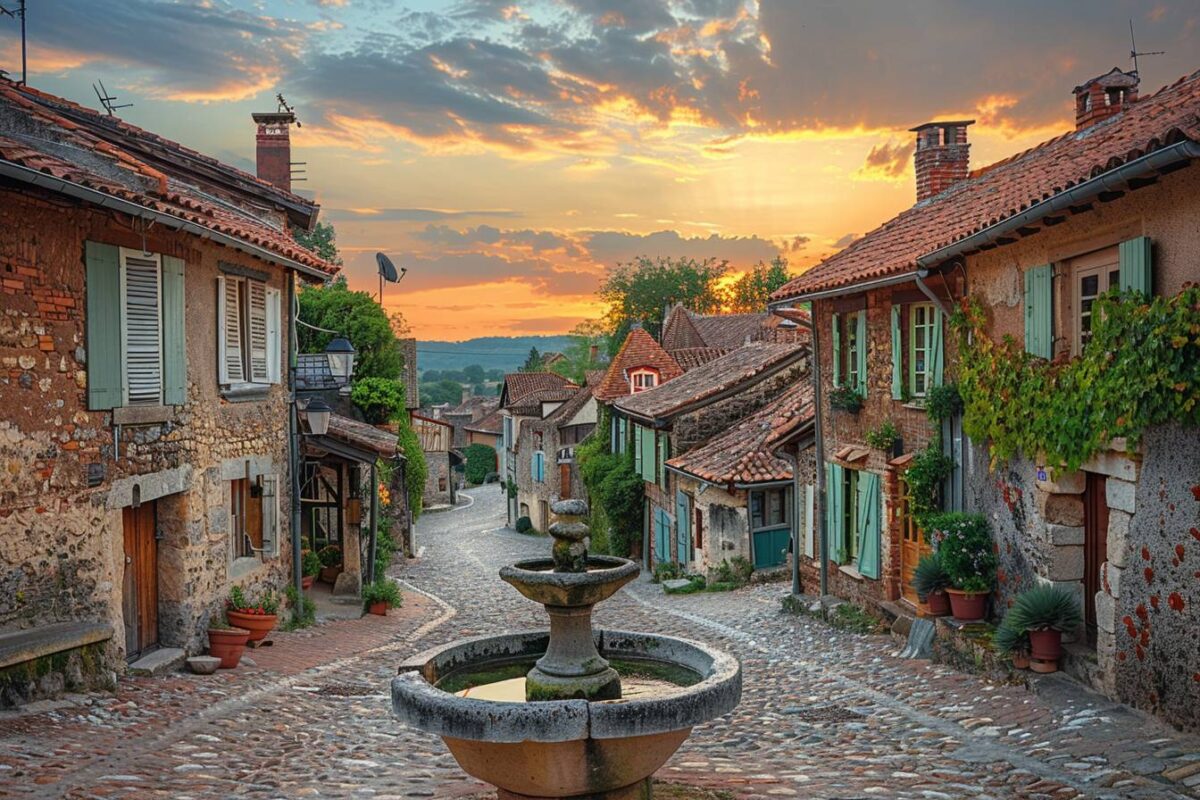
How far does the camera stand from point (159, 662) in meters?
10.8

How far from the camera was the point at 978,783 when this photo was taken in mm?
7168

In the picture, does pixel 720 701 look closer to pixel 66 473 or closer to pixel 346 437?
pixel 66 473

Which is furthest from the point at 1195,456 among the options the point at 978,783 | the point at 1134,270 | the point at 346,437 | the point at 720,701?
the point at 346,437

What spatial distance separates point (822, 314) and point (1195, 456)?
9.64m

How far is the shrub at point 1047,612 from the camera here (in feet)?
31.5

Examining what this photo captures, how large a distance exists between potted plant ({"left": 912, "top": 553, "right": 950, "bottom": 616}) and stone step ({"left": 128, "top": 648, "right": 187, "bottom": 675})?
27.4 feet

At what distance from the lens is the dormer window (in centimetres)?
3469

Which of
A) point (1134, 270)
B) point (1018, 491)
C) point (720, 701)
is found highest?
point (1134, 270)

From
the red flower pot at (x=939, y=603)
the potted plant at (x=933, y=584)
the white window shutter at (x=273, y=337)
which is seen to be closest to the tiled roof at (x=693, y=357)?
the white window shutter at (x=273, y=337)

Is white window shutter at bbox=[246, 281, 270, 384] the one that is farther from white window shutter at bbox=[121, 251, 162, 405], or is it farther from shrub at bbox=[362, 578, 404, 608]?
shrub at bbox=[362, 578, 404, 608]

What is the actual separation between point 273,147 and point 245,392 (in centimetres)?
984

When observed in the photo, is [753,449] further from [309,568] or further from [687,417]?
[309,568]

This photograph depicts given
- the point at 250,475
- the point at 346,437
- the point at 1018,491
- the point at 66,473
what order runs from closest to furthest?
the point at 66,473, the point at 1018,491, the point at 250,475, the point at 346,437

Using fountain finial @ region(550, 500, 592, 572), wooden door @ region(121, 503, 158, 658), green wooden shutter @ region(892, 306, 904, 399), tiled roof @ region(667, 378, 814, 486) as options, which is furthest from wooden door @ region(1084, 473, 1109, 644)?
wooden door @ region(121, 503, 158, 658)
